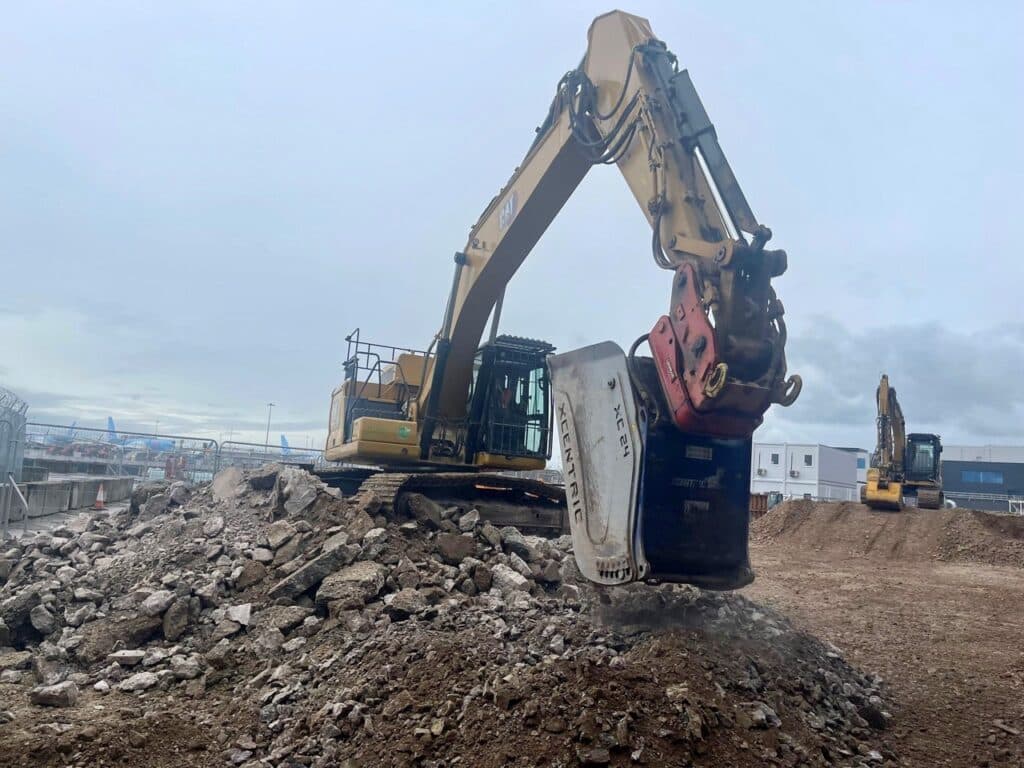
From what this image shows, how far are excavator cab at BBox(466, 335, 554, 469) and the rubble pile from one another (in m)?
1.71

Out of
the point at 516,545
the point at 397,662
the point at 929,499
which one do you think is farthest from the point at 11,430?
the point at 929,499

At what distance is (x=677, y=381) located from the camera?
497 cm

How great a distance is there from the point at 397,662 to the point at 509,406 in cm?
548

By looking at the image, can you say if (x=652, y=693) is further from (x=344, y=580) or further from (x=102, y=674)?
(x=102, y=674)

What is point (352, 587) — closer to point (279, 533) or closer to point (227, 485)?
point (279, 533)

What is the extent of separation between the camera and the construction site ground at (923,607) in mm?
5133

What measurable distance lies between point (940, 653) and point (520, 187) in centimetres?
606

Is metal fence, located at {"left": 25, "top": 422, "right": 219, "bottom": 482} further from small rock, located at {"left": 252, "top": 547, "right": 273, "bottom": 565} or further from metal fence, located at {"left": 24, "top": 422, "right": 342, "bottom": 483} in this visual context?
small rock, located at {"left": 252, "top": 547, "right": 273, "bottom": 565}

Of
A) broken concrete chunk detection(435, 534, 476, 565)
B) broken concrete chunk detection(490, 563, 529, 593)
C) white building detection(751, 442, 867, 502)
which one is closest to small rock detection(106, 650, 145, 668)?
broken concrete chunk detection(435, 534, 476, 565)

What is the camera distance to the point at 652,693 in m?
4.26

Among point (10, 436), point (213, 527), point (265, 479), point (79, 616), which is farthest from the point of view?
point (10, 436)

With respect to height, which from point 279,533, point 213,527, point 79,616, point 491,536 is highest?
point 491,536

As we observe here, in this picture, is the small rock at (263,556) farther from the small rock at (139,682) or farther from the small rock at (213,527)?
the small rock at (139,682)

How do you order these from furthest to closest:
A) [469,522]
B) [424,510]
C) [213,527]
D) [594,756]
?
[213,527] < [424,510] < [469,522] < [594,756]
